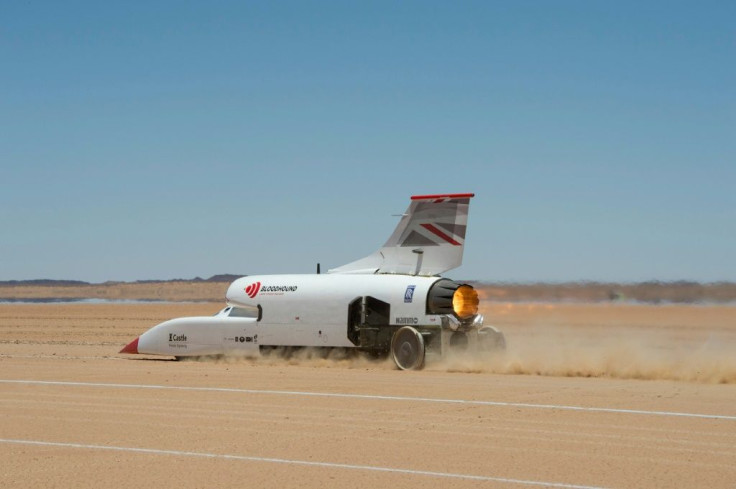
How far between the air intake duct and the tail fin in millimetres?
1173

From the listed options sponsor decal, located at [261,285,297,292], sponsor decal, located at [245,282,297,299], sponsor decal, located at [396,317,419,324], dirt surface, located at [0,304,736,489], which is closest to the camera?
dirt surface, located at [0,304,736,489]

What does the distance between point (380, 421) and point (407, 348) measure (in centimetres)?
1191

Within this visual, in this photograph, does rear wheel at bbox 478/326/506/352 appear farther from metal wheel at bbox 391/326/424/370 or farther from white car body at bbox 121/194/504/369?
metal wheel at bbox 391/326/424/370

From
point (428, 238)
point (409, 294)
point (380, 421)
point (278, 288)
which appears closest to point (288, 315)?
point (278, 288)

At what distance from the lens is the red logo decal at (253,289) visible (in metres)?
32.0

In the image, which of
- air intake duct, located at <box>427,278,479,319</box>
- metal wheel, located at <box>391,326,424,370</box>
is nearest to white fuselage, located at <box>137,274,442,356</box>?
air intake duct, located at <box>427,278,479,319</box>

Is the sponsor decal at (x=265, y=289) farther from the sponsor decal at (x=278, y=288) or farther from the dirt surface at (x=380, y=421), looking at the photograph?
the dirt surface at (x=380, y=421)

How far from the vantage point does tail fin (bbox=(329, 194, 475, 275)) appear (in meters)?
29.3

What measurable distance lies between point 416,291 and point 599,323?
42227 mm

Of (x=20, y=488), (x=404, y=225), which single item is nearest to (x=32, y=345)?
(x=404, y=225)

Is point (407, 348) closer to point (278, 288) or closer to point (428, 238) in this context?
point (428, 238)

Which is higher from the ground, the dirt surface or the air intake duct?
the air intake duct

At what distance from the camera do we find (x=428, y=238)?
97.9 ft

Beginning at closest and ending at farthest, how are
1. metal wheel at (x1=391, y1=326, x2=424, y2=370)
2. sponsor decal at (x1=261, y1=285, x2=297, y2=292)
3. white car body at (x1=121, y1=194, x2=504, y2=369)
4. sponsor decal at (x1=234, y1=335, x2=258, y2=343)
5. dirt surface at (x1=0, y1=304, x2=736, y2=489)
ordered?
1. dirt surface at (x1=0, y1=304, x2=736, y2=489)
2. metal wheel at (x1=391, y1=326, x2=424, y2=370)
3. white car body at (x1=121, y1=194, x2=504, y2=369)
4. sponsor decal at (x1=261, y1=285, x2=297, y2=292)
5. sponsor decal at (x1=234, y1=335, x2=258, y2=343)
